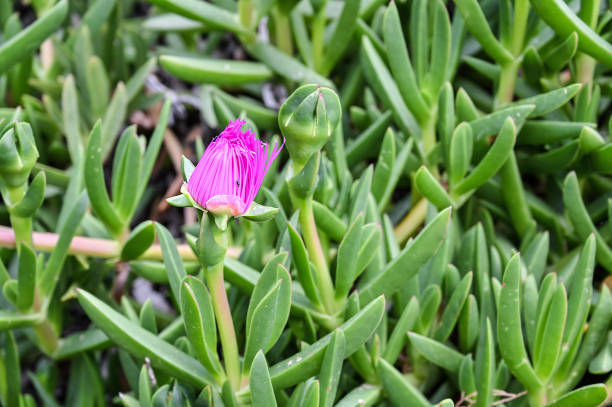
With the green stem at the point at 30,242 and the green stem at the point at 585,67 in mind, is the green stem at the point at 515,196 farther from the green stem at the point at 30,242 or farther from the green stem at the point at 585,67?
the green stem at the point at 30,242

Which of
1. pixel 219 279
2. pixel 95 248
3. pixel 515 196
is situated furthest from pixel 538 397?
pixel 95 248

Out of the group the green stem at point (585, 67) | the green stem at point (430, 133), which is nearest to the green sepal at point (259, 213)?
the green stem at point (430, 133)

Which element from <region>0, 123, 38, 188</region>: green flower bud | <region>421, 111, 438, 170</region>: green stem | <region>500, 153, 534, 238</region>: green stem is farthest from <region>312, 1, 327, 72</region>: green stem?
<region>0, 123, 38, 188</region>: green flower bud

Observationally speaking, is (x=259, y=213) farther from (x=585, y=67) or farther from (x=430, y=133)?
(x=585, y=67)

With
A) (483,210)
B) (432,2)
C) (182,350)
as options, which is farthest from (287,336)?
(432,2)

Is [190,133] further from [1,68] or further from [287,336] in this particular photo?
[287,336]

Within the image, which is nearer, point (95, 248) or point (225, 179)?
point (225, 179)
